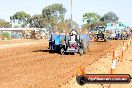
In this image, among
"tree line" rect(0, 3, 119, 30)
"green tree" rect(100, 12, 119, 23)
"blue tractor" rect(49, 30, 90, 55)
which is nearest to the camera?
"blue tractor" rect(49, 30, 90, 55)

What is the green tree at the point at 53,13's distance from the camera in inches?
5305

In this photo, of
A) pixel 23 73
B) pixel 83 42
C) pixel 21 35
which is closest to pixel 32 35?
pixel 21 35

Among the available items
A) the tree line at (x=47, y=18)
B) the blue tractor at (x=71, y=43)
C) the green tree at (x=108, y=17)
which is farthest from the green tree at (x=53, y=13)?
the blue tractor at (x=71, y=43)

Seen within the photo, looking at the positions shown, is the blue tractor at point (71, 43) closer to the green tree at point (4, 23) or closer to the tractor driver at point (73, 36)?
the tractor driver at point (73, 36)

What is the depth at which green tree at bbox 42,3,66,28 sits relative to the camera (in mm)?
134750

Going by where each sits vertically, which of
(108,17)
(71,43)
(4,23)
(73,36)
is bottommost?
(71,43)

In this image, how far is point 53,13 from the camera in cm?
14275

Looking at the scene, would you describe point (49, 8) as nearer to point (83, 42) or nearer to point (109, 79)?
point (83, 42)

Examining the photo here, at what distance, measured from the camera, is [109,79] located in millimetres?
2783

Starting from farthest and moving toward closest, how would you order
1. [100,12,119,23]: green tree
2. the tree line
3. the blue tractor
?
[100,12,119,23]: green tree, the tree line, the blue tractor

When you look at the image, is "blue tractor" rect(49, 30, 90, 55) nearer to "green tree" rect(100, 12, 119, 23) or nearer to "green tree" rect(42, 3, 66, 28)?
"green tree" rect(42, 3, 66, 28)

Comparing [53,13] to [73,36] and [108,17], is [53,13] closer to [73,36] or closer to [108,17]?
[108,17]

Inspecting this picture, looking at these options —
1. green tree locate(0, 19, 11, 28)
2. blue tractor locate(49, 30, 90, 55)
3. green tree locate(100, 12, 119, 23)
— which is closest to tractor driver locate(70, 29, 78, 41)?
blue tractor locate(49, 30, 90, 55)

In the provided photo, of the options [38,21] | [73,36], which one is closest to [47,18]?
[38,21]
